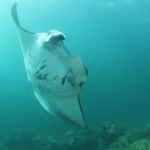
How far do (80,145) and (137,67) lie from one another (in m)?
59.8

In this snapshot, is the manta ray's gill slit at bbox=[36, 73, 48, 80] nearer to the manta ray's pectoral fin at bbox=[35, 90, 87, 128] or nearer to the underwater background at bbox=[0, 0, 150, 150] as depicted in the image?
the manta ray's pectoral fin at bbox=[35, 90, 87, 128]

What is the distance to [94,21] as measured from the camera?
44594 mm

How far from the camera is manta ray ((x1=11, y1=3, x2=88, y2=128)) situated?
1.92 metres

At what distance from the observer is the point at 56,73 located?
1962 millimetres

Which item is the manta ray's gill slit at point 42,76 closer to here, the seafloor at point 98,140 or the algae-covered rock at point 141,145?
the algae-covered rock at point 141,145

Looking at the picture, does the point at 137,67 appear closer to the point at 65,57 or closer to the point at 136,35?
the point at 136,35

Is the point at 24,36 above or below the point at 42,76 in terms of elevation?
above

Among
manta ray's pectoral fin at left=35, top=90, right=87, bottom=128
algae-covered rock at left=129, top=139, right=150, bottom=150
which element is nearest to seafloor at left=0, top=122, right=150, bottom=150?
algae-covered rock at left=129, top=139, right=150, bottom=150

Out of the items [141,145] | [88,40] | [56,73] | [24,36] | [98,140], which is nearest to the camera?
[56,73]

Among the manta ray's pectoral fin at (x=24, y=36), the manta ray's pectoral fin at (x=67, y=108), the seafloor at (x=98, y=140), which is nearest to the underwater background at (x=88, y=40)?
the seafloor at (x=98, y=140)

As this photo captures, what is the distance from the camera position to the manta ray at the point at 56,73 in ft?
6.30

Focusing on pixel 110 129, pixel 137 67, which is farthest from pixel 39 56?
pixel 137 67

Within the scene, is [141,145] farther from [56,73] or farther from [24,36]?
[56,73]

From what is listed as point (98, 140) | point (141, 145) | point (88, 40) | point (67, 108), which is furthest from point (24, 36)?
point (88, 40)
